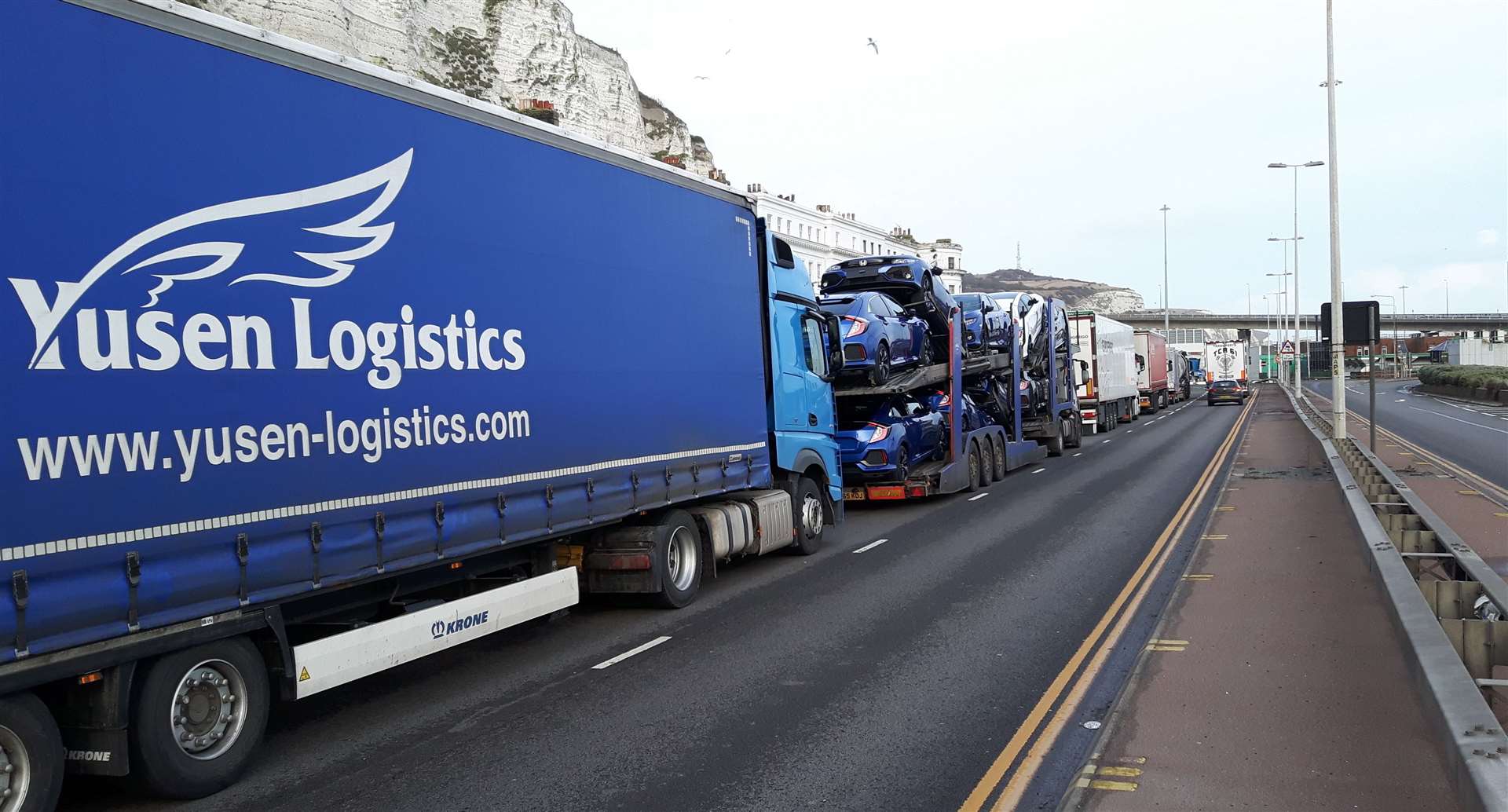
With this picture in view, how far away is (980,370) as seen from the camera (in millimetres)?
21531

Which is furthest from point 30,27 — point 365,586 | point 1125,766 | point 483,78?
point 483,78

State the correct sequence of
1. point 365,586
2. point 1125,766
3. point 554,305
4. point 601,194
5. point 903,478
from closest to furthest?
point 1125,766, point 365,586, point 554,305, point 601,194, point 903,478

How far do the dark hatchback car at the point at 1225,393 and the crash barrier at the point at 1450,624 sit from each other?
48.0 meters

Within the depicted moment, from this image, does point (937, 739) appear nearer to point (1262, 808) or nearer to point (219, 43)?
point (1262, 808)

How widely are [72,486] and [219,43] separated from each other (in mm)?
2472

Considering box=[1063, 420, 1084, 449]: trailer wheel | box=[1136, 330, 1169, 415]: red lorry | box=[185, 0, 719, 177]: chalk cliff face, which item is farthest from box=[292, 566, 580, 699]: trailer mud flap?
box=[185, 0, 719, 177]: chalk cliff face

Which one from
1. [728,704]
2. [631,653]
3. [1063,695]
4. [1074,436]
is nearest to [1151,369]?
[1074,436]

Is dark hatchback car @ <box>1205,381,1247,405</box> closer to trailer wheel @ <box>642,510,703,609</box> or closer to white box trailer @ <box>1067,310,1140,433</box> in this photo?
white box trailer @ <box>1067,310,1140,433</box>

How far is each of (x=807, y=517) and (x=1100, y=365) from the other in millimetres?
23937

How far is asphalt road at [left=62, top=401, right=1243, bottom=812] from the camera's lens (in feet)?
18.6

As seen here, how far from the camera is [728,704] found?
7.17 m

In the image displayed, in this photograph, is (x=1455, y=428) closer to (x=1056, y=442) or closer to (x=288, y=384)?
(x=1056, y=442)

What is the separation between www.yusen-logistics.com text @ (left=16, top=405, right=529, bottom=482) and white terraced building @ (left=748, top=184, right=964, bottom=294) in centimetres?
6649

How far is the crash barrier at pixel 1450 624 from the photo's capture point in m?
4.46
